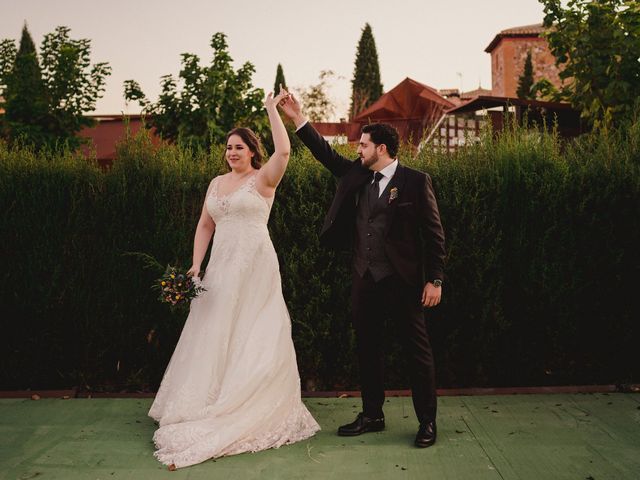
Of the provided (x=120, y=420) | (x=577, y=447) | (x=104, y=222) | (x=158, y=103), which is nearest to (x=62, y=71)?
(x=158, y=103)

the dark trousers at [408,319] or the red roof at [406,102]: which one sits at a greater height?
the red roof at [406,102]

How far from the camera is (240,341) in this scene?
4.79m

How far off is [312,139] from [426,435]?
2.12 m

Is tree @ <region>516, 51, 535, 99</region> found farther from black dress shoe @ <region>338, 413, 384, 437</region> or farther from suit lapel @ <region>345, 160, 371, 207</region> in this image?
black dress shoe @ <region>338, 413, 384, 437</region>

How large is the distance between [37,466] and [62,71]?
11577mm

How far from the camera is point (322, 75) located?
42406 mm

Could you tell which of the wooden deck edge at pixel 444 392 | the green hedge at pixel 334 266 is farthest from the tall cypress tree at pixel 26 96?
the wooden deck edge at pixel 444 392

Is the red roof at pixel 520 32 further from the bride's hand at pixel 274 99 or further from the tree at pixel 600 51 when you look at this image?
the bride's hand at pixel 274 99

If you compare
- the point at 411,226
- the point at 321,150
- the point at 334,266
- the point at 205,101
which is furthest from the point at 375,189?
the point at 205,101

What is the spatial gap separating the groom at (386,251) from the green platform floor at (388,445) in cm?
30

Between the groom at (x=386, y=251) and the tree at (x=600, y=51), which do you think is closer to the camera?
the groom at (x=386, y=251)

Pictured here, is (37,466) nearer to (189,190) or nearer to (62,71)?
(189,190)

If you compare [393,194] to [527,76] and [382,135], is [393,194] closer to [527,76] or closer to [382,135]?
[382,135]

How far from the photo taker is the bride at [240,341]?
4.53 metres
